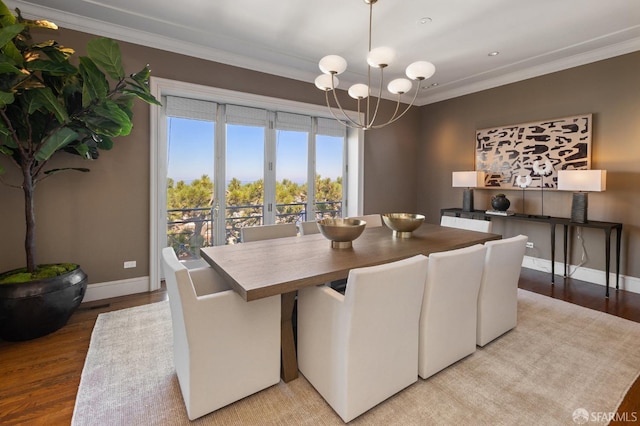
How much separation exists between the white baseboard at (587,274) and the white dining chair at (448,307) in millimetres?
2797

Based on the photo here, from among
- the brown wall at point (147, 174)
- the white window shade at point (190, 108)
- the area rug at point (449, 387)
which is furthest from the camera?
the white window shade at point (190, 108)

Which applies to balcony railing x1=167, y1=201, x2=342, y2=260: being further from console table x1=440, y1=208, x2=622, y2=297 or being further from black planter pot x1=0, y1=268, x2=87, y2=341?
console table x1=440, y1=208, x2=622, y2=297

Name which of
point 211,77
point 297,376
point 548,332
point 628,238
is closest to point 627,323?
point 548,332

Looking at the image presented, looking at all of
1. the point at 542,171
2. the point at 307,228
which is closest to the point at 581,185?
the point at 542,171

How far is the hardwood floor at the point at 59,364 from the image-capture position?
1666 millimetres

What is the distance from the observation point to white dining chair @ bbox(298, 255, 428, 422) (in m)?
1.49

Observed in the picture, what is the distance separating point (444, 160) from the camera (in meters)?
5.37

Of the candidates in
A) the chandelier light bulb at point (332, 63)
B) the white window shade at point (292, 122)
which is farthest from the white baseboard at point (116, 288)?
the chandelier light bulb at point (332, 63)

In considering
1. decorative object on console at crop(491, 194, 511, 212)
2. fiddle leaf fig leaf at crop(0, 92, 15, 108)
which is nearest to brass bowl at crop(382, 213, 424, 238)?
decorative object on console at crop(491, 194, 511, 212)

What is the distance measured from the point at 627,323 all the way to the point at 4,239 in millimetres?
5621

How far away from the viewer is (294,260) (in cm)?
195

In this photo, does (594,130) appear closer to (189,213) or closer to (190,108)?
(190,108)

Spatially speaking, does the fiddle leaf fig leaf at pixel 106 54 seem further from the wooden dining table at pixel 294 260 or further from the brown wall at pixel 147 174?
the wooden dining table at pixel 294 260

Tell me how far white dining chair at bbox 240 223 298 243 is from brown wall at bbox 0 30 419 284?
1369 millimetres
